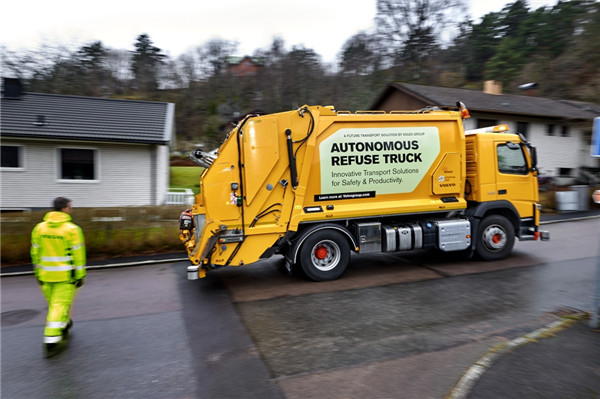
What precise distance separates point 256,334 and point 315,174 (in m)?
3.09

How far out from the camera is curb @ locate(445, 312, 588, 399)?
3564mm

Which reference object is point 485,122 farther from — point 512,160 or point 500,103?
point 512,160

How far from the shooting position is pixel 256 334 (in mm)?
5117

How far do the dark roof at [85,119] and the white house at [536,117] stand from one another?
13.8m

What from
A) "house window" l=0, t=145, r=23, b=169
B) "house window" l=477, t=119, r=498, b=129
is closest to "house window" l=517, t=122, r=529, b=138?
"house window" l=477, t=119, r=498, b=129

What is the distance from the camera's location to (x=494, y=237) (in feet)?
27.8

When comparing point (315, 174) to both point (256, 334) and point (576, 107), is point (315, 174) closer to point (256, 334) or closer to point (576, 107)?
point (256, 334)

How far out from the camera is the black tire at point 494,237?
8375mm

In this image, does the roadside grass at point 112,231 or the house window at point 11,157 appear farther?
the house window at point 11,157

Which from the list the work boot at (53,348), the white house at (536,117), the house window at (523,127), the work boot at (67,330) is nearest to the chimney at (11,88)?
the work boot at (67,330)

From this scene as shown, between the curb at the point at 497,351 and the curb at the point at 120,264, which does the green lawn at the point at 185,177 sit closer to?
the curb at the point at 120,264

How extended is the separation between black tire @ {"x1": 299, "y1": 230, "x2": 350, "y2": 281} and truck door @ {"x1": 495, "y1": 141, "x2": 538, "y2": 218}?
3653mm

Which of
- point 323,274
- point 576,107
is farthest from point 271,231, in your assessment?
point 576,107

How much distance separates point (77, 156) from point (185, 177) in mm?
11541
